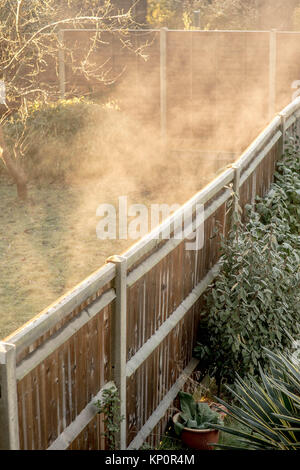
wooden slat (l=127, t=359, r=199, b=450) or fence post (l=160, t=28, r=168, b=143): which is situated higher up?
fence post (l=160, t=28, r=168, b=143)

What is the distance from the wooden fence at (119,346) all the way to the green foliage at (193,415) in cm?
13

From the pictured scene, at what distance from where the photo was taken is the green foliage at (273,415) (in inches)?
160

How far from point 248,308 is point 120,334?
1.74 m

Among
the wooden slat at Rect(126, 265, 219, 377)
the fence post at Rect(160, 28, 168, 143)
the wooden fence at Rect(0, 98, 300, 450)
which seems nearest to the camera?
the wooden fence at Rect(0, 98, 300, 450)

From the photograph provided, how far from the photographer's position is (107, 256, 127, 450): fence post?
156 inches

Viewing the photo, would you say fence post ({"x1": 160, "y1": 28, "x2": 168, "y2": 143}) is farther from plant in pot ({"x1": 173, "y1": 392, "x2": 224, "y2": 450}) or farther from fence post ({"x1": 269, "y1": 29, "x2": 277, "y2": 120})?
plant in pot ({"x1": 173, "y1": 392, "x2": 224, "y2": 450})

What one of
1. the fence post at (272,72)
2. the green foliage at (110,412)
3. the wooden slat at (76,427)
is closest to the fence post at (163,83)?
the fence post at (272,72)

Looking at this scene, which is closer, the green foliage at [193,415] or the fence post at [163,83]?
the green foliage at [193,415]

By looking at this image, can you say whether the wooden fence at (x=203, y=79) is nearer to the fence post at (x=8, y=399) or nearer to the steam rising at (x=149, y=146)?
the steam rising at (x=149, y=146)

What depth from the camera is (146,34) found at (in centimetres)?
Answer: 1536

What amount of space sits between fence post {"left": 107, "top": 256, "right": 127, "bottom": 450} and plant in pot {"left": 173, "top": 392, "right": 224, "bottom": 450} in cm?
74

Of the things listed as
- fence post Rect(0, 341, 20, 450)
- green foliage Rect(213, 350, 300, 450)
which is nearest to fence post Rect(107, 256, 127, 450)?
green foliage Rect(213, 350, 300, 450)

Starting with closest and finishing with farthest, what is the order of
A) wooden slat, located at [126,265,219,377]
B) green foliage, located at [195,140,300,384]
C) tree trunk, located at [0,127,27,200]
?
1. wooden slat, located at [126,265,219,377]
2. green foliage, located at [195,140,300,384]
3. tree trunk, located at [0,127,27,200]
